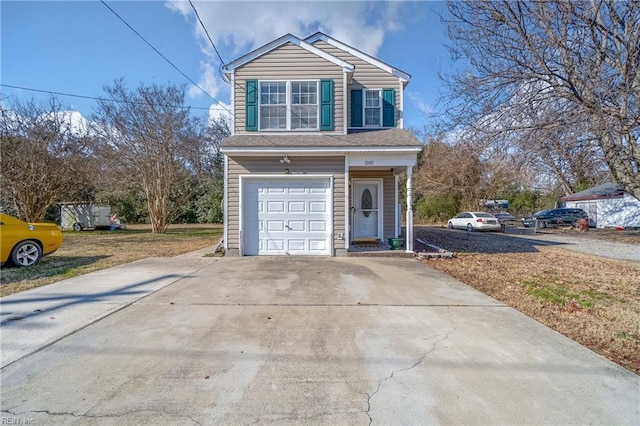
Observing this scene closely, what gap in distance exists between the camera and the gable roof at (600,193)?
986 inches

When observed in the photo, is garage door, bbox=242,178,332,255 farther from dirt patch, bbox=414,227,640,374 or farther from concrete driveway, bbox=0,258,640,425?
concrete driveway, bbox=0,258,640,425

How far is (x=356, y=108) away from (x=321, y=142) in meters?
2.48

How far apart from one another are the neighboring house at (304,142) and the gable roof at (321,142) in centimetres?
3

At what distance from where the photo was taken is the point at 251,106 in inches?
400

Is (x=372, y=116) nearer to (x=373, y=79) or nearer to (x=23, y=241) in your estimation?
(x=373, y=79)

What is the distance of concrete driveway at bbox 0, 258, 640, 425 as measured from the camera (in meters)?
2.46

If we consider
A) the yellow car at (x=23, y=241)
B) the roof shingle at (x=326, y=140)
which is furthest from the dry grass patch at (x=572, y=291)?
the yellow car at (x=23, y=241)

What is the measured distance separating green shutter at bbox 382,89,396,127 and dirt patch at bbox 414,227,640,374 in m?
5.01

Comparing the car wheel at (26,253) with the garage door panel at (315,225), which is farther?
the garage door panel at (315,225)

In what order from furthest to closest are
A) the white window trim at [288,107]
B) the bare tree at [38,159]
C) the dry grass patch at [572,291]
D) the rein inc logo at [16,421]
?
the bare tree at [38,159] → the white window trim at [288,107] → the dry grass patch at [572,291] → the rein inc logo at [16,421]

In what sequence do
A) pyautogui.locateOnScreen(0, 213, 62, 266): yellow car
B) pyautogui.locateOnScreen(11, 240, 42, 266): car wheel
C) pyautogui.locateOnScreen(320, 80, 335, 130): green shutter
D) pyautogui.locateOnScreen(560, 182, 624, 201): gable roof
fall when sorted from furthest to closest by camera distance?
pyautogui.locateOnScreen(560, 182, 624, 201): gable roof → pyautogui.locateOnScreen(320, 80, 335, 130): green shutter → pyautogui.locateOnScreen(11, 240, 42, 266): car wheel → pyautogui.locateOnScreen(0, 213, 62, 266): yellow car

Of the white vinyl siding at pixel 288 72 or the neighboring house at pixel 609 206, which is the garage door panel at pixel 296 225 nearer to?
the white vinyl siding at pixel 288 72

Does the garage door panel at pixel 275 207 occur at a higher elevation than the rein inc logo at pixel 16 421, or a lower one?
higher

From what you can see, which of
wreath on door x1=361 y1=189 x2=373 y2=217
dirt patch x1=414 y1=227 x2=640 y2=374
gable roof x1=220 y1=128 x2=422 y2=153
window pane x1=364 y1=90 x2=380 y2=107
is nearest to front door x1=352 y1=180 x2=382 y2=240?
wreath on door x1=361 y1=189 x2=373 y2=217
